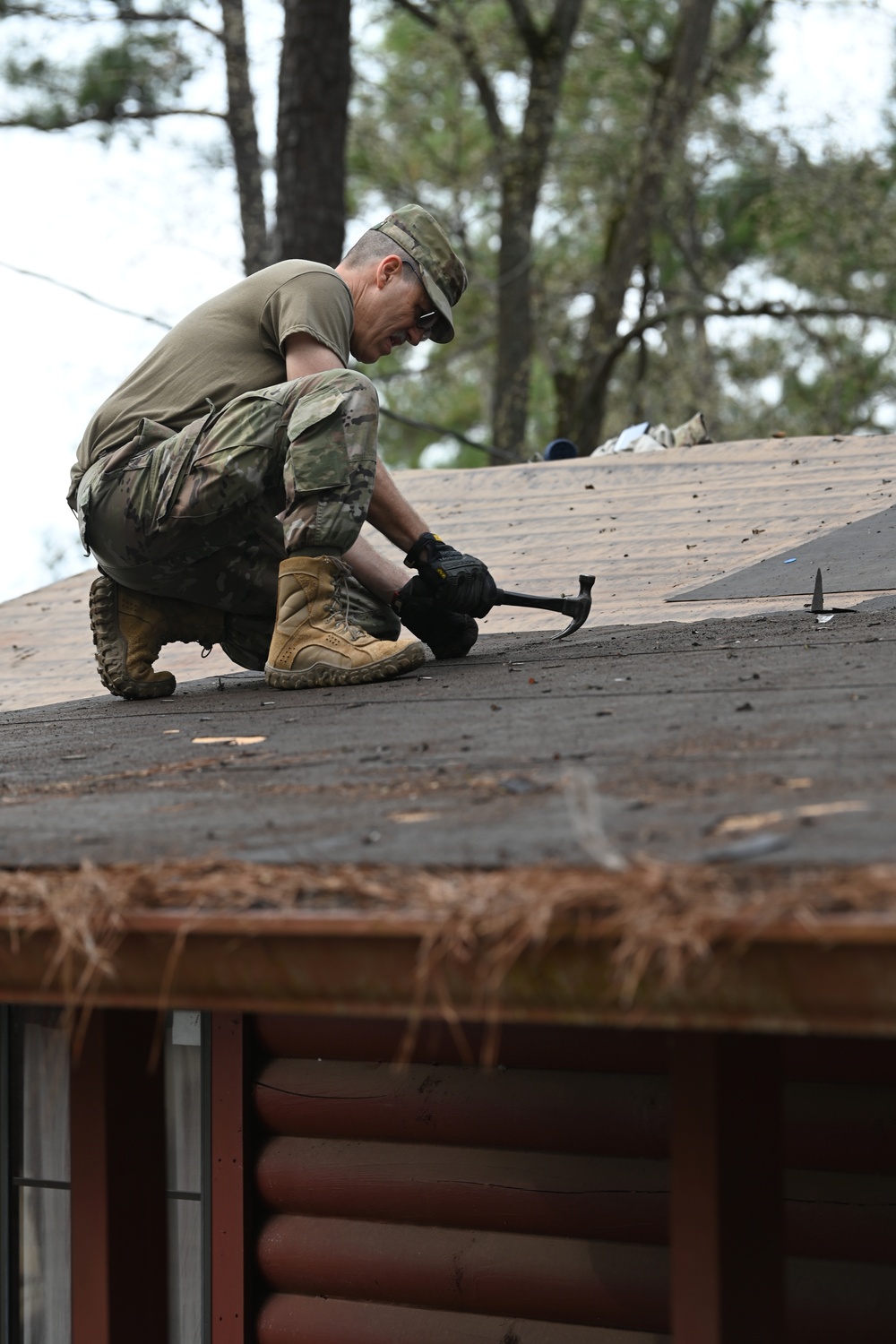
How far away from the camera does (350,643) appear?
3086 mm

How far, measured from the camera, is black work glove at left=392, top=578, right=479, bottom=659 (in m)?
3.38

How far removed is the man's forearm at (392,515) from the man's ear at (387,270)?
44 centimetres

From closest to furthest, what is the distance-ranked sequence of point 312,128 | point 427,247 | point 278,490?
1. point 278,490
2. point 427,247
3. point 312,128

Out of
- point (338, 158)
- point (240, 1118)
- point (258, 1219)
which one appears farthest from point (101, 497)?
point (338, 158)

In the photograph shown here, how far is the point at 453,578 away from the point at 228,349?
2.53 ft

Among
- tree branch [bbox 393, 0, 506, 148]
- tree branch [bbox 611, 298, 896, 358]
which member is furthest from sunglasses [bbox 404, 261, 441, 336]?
tree branch [bbox 393, 0, 506, 148]

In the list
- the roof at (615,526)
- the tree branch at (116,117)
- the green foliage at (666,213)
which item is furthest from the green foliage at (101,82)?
the roof at (615,526)

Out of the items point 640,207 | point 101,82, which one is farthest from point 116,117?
point 640,207

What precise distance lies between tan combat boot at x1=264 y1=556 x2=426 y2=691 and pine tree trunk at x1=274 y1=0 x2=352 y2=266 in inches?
268

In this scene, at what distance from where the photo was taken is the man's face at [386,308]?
3322 mm

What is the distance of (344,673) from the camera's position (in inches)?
120

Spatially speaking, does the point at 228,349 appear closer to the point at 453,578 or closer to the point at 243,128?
the point at 453,578

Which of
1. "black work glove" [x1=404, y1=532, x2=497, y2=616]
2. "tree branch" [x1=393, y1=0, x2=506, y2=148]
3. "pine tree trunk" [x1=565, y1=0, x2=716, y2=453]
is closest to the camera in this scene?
"black work glove" [x1=404, y1=532, x2=497, y2=616]

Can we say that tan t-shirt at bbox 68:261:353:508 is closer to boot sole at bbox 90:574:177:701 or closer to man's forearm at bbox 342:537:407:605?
boot sole at bbox 90:574:177:701
